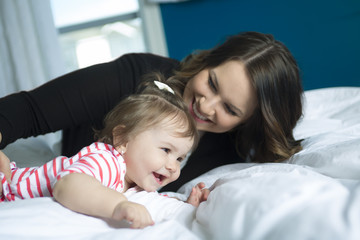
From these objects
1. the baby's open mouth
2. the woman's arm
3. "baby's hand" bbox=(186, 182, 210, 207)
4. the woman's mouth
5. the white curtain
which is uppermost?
the white curtain

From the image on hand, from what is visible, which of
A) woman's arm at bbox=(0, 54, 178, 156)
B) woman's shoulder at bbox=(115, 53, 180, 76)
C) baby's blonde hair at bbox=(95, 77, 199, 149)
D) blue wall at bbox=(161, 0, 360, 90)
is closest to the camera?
baby's blonde hair at bbox=(95, 77, 199, 149)

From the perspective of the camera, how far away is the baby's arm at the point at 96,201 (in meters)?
A: 0.66

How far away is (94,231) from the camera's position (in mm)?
658

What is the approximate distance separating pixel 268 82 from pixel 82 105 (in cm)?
67

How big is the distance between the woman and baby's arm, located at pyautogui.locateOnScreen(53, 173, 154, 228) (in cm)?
43

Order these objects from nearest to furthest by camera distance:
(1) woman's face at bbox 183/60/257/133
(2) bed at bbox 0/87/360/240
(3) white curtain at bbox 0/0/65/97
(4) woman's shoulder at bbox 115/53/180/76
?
1. (2) bed at bbox 0/87/360/240
2. (1) woman's face at bbox 183/60/257/133
3. (4) woman's shoulder at bbox 115/53/180/76
4. (3) white curtain at bbox 0/0/65/97

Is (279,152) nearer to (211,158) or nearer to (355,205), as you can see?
(211,158)

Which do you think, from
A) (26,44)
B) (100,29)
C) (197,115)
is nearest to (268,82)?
(197,115)

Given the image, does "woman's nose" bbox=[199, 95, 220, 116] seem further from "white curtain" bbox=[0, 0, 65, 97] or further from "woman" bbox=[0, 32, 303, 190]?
"white curtain" bbox=[0, 0, 65, 97]

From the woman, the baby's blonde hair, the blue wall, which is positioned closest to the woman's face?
the woman

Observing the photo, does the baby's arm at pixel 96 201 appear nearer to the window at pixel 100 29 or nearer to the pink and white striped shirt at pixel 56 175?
the pink and white striped shirt at pixel 56 175

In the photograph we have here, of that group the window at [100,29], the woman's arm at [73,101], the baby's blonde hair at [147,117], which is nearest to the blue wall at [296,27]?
the window at [100,29]

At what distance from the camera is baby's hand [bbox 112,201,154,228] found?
0.65 meters

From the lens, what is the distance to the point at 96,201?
0.68 m
